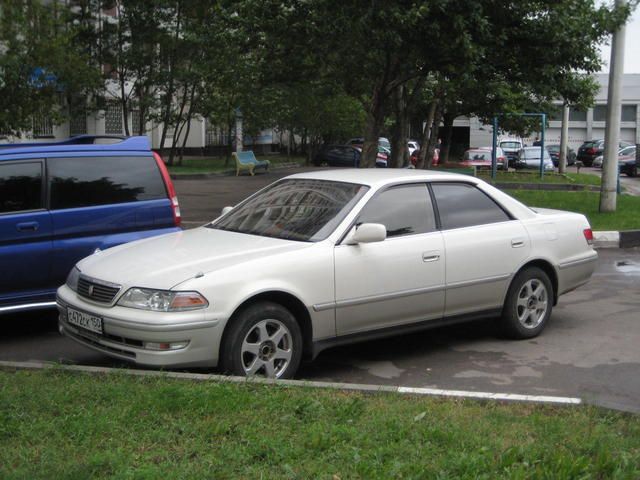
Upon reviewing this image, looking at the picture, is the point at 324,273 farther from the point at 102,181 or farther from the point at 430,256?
the point at 102,181

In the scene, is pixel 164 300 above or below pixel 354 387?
above

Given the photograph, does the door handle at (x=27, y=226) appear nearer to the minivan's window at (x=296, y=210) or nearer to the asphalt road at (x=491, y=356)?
the asphalt road at (x=491, y=356)

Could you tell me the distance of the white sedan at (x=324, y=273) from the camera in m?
5.71

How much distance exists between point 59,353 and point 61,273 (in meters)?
0.78

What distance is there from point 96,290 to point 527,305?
149 inches

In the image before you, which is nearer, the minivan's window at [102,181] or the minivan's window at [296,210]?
the minivan's window at [296,210]

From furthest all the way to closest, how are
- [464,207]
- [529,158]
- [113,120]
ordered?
[113,120] → [529,158] → [464,207]

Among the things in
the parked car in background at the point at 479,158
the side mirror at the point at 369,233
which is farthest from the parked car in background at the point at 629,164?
the side mirror at the point at 369,233

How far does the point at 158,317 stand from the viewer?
5.59 metres

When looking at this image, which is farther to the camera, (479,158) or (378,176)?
(479,158)

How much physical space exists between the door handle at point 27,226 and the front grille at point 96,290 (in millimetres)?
1422

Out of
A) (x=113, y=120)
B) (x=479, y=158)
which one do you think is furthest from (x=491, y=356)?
(x=113, y=120)

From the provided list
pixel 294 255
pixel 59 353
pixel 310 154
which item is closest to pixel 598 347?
Answer: pixel 294 255

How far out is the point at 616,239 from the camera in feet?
45.7
